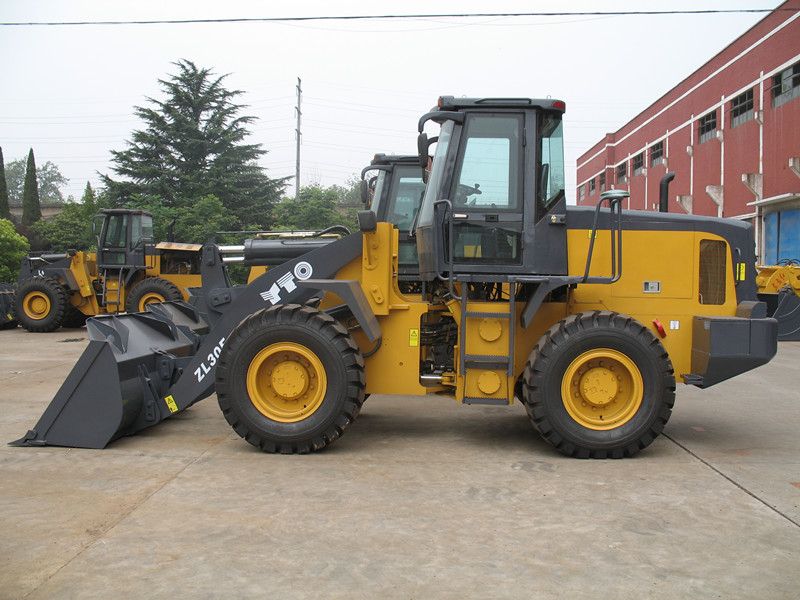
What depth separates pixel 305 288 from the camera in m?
5.95

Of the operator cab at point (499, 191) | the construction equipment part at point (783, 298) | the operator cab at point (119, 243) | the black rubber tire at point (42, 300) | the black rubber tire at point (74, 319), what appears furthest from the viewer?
the black rubber tire at point (74, 319)

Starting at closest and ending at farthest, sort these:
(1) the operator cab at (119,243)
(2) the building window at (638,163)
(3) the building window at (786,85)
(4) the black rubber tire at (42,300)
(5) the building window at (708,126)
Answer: (4) the black rubber tire at (42,300)
(1) the operator cab at (119,243)
(3) the building window at (786,85)
(5) the building window at (708,126)
(2) the building window at (638,163)

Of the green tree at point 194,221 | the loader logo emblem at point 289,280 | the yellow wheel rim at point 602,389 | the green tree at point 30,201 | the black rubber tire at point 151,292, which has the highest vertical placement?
the green tree at point 30,201

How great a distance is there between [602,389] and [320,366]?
2254 millimetres

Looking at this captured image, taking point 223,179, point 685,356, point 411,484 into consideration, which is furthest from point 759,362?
point 223,179

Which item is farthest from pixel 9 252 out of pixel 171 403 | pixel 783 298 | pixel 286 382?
pixel 783 298

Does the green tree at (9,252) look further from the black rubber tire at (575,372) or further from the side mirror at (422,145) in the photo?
the black rubber tire at (575,372)

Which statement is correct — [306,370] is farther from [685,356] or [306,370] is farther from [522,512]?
[685,356]

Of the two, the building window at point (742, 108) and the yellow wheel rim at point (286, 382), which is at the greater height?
the building window at point (742, 108)

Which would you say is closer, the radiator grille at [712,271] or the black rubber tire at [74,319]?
the radiator grille at [712,271]

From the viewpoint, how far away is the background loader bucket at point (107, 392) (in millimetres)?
5438

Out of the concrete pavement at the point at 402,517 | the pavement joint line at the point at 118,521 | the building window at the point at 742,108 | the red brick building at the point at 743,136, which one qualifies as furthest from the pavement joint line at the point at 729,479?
the building window at the point at 742,108

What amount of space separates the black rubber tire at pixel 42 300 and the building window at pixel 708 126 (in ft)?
76.7

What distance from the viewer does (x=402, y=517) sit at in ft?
13.4
